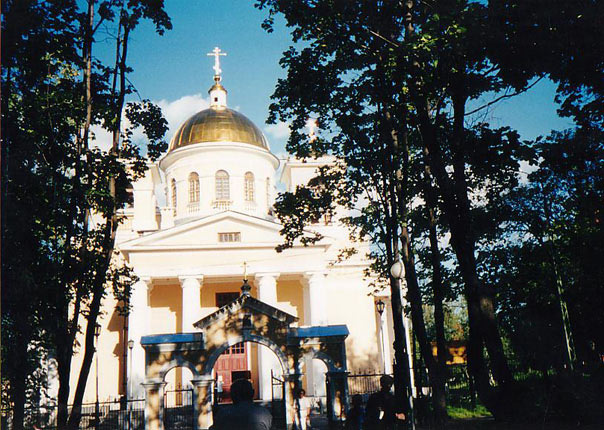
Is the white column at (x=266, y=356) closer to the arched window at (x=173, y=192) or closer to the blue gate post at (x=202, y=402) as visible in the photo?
the blue gate post at (x=202, y=402)

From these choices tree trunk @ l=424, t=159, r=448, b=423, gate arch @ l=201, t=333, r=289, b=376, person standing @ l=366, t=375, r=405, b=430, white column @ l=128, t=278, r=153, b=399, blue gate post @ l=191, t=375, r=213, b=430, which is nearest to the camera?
person standing @ l=366, t=375, r=405, b=430

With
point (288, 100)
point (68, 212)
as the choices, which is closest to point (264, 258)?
point (288, 100)

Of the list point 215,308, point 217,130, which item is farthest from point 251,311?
point 217,130

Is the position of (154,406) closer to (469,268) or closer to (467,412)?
(467,412)

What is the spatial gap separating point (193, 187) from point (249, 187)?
3592 millimetres

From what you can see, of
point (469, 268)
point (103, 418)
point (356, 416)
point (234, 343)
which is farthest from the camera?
point (103, 418)

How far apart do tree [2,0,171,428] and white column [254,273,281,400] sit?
13464mm

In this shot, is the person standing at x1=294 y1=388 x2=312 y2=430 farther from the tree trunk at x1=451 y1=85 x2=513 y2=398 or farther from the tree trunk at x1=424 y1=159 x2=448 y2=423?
the tree trunk at x1=451 y1=85 x2=513 y2=398

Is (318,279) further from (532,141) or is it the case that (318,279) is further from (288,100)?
(532,141)

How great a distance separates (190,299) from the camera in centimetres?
2812

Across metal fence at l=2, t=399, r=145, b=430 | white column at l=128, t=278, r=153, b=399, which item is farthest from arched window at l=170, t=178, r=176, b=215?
metal fence at l=2, t=399, r=145, b=430

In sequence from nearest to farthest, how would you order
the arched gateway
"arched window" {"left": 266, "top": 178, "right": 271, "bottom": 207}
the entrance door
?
the arched gateway < the entrance door < "arched window" {"left": 266, "top": 178, "right": 271, "bottom": 207}

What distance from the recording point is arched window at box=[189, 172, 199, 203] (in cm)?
3538

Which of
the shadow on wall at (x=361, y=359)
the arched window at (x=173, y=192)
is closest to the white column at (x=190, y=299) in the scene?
the arched window at (x=173, y=192)
